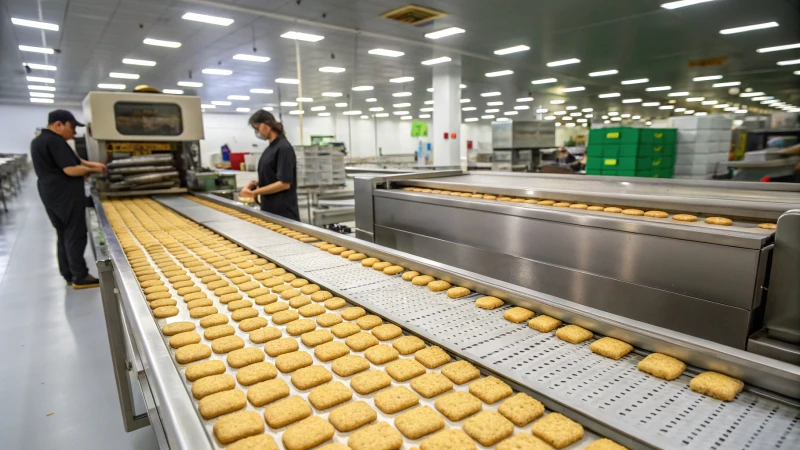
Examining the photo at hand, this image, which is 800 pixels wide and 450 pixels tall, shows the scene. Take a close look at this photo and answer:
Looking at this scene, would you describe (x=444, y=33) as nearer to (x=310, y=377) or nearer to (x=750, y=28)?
(x=750, y=28)

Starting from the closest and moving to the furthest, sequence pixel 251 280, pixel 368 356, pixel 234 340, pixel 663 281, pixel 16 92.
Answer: pixel 368 356 < pixel 234 340 < pixel 251 280 < pixel 663 281 < pixel 16 92

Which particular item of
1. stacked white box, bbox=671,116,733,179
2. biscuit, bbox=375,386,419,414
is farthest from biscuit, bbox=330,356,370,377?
stacked white box, bbox=671,116,733,179

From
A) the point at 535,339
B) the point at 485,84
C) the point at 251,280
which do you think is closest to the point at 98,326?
the point at 251,280

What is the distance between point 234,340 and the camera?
137 centimetres

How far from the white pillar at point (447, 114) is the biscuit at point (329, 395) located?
979 centimetres

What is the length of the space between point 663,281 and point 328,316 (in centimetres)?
171

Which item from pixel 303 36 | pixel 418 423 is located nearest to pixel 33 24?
pixel 303 36

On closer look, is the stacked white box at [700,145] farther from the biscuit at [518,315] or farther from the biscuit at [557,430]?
the biscuit at [557,430]

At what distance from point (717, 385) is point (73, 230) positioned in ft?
17.1

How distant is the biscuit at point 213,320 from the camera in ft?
4.92

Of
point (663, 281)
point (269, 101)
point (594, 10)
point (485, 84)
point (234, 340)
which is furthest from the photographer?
point (269, 101)

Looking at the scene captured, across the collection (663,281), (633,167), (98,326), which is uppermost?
(633,167)

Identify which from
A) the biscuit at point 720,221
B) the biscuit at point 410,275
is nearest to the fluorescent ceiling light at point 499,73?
the biscuit at point 720,221

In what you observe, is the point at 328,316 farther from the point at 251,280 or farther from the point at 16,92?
the point at 16,92
